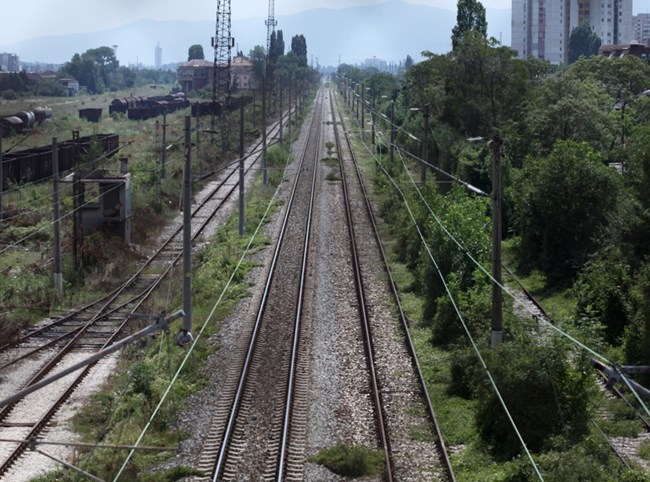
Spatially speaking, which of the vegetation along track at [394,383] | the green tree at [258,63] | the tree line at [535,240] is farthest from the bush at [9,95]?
the vegetation along track at [394,383]

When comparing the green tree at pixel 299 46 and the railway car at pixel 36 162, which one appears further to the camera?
the green tree at pixel 299 46

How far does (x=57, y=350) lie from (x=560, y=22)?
473ft

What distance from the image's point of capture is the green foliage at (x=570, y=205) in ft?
78.5

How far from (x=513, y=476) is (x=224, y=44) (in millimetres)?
52263

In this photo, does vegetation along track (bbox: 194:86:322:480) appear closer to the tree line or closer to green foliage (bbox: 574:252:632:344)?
the tree line

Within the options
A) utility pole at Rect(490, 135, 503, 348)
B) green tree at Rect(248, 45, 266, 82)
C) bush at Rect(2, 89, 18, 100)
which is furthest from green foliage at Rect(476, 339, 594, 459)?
green tree at Rect(248, 45, 266, 82)

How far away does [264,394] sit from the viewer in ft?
53.2

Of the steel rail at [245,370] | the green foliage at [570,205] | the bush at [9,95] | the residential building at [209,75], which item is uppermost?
the residential building at [209,75]

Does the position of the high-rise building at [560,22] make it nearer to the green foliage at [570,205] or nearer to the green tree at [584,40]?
the green tree at [584,40]

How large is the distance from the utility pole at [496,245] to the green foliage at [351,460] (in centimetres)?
335

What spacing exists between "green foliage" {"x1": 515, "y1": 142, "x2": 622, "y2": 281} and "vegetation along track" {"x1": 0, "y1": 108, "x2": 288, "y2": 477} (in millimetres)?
10153

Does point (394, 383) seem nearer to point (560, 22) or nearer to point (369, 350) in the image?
point (369, 350)

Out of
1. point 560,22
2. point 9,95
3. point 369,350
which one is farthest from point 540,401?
point 560,22

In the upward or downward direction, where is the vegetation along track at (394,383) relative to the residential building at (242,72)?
downward
